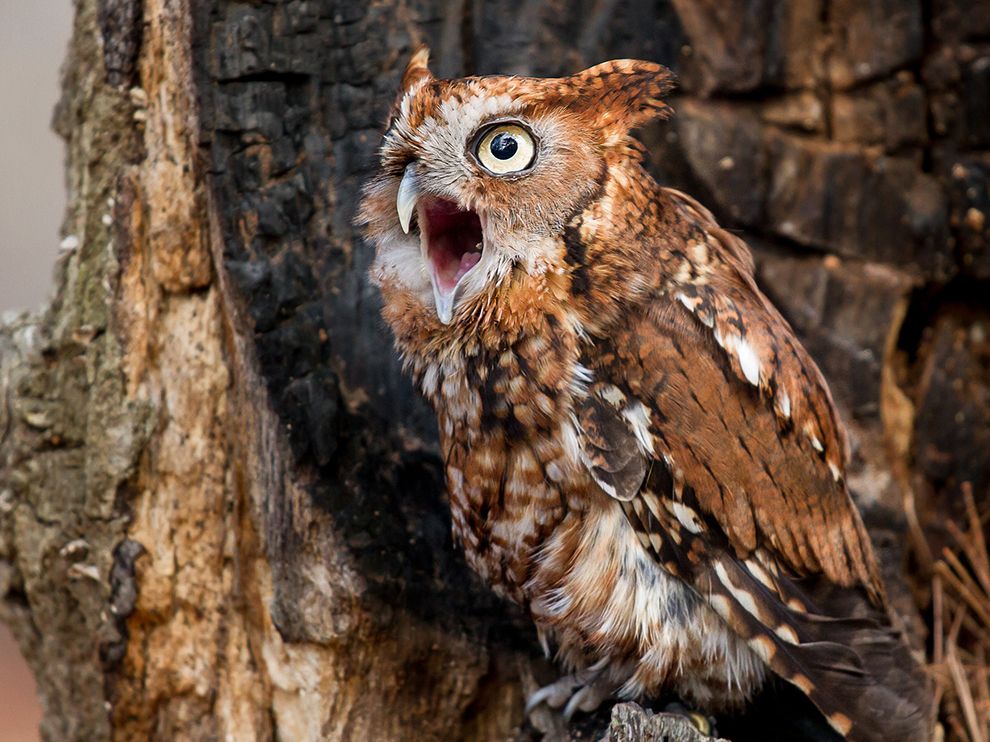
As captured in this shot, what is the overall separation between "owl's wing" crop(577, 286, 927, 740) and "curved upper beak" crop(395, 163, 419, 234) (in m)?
0.43

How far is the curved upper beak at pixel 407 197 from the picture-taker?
1797 mm

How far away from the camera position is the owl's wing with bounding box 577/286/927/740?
1.84 metres

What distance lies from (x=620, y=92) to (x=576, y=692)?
1305 millimetres

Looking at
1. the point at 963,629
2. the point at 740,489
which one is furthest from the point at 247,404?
the point at 963,629

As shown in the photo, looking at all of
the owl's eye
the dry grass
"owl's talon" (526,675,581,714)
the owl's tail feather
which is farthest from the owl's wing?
the dry grass

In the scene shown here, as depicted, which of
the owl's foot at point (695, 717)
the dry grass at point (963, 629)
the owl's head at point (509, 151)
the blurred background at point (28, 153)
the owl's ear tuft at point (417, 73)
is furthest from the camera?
the blurred background at point (28, 153)

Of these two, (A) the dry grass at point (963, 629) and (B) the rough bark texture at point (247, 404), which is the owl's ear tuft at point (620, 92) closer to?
(B) the rough bark texture at point (247, 404)

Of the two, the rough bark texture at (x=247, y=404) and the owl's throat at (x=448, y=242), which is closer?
the owl's throat at (x=448, y=242)

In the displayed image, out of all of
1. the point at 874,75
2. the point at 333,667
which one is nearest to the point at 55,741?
the point at 333,667

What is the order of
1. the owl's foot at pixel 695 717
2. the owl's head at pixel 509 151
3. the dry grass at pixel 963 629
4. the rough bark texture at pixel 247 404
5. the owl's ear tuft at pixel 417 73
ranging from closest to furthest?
the owl's head at pixel 509 151, the owl's ear tuft at pixel 417 73, the owl's foot at pixel 695 717, the rough bark texture at pixel 247 404, the dry grass at pixel 963 629

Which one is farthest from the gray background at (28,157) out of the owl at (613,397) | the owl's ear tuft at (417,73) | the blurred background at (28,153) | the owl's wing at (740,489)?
the owl's wing at (740,489)

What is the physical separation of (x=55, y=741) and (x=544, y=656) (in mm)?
1268

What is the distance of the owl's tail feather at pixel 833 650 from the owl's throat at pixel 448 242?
0.74 m

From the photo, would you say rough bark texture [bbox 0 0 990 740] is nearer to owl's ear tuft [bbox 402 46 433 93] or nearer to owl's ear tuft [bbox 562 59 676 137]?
owl's ear tuft [bbox 402 46 433 93]
